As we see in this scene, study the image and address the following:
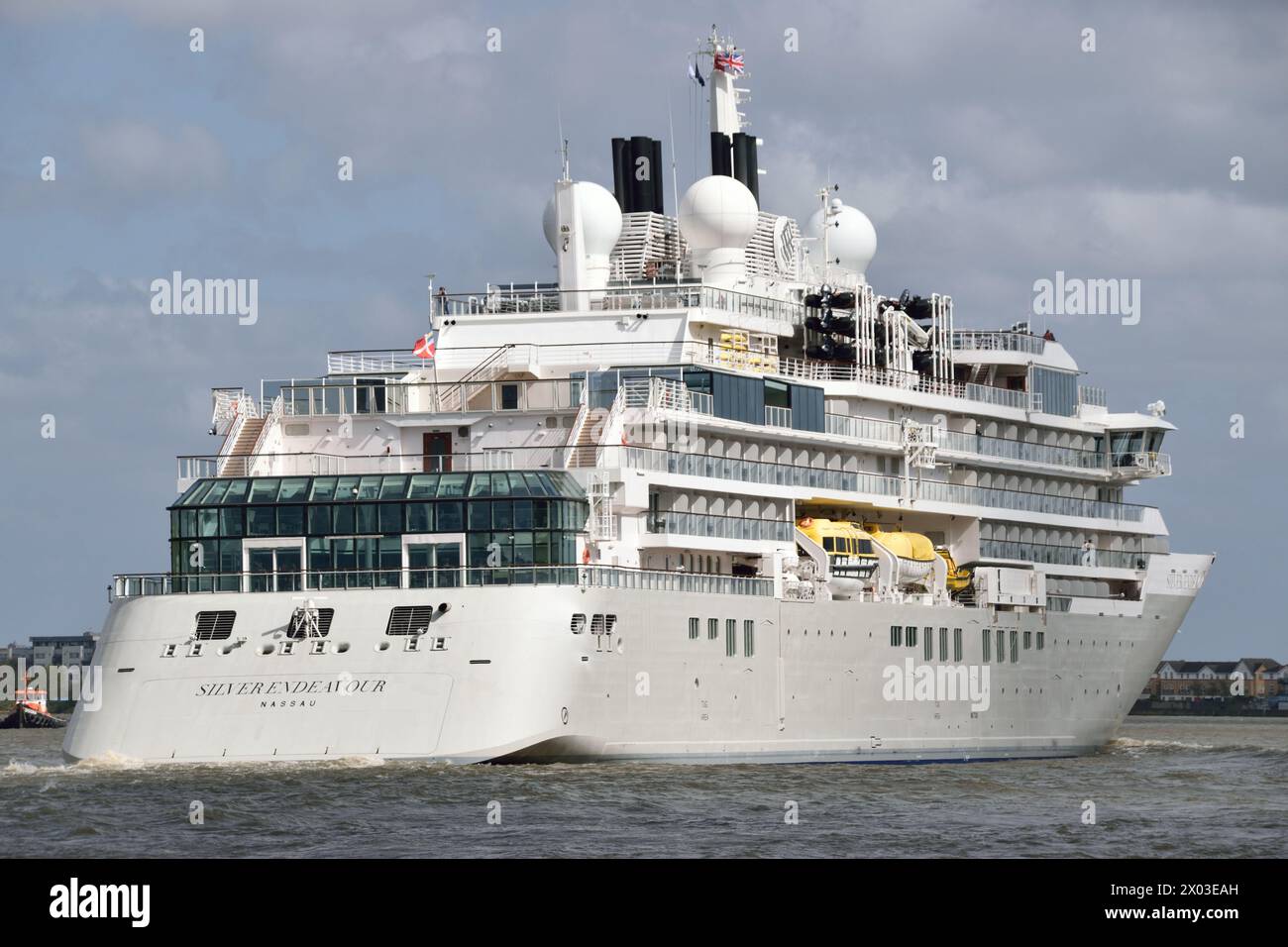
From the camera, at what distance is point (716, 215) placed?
71.1 metres

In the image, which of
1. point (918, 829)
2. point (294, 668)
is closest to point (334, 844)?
point (918, 829)

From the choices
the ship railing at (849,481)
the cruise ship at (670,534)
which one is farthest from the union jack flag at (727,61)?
the ship railing at (849,481)

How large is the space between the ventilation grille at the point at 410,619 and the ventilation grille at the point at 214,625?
4100mm

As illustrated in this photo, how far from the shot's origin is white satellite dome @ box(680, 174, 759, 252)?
71.1 meters

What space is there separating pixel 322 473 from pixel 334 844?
23368 millimetres

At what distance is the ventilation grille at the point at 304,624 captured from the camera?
5353 centimetres

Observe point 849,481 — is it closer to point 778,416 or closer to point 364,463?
point 778,416

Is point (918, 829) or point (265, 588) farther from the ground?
point (265, 588)

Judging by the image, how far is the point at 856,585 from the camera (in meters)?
65.7

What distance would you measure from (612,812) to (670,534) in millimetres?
17647

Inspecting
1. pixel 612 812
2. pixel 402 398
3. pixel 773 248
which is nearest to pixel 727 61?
pixel 773 248

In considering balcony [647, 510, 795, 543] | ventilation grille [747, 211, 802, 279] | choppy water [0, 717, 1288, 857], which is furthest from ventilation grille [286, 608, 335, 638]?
ventilation grille [747, 211, 802, 279]

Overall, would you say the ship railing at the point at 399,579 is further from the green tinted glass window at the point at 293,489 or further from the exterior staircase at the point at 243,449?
the exterior staircase at the point at 243,449
